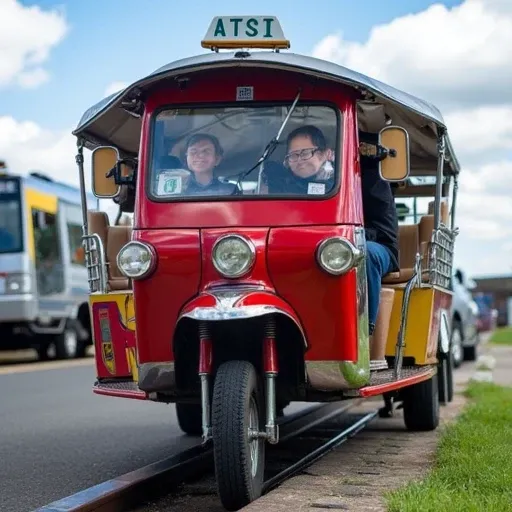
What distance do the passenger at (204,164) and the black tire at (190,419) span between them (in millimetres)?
2973

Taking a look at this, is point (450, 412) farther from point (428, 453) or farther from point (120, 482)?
point (120, 482)

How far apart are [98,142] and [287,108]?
76.2 inches

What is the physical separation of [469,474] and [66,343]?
1697 centimetres

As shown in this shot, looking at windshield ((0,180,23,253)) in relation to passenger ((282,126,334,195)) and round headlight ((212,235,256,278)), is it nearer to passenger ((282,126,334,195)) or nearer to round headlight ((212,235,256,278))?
passenger ((282,126,334,195))

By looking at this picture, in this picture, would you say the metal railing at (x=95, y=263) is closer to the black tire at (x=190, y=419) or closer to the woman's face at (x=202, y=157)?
the woman's face at (x=202, y=157)

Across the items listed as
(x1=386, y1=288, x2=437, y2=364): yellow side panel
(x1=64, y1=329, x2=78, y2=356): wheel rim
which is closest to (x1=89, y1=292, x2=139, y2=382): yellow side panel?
(x1=386, y1=288, x2=437, y2=364): yellow side panel

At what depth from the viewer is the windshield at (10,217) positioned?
20.3 metres

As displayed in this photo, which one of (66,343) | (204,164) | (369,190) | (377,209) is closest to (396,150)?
(369,190)

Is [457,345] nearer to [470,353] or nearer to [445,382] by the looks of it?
[470,353]

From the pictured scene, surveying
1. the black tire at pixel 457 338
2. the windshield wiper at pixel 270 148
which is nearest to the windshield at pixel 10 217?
the black tire at pixel 457 338

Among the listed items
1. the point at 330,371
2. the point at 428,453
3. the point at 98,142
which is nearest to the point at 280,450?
the point at 428,453

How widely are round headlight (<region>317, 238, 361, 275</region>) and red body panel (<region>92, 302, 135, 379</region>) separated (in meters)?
2.03

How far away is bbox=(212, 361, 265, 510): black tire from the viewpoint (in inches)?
228

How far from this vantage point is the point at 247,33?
7.60 metres
